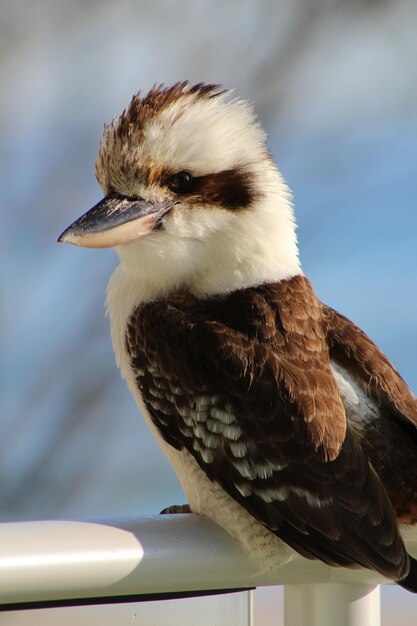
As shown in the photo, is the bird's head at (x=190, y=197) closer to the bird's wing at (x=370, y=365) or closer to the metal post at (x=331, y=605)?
the bird's wing at (x=370, y=365)

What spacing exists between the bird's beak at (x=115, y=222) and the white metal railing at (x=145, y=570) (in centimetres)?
36

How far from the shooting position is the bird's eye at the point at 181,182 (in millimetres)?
1292

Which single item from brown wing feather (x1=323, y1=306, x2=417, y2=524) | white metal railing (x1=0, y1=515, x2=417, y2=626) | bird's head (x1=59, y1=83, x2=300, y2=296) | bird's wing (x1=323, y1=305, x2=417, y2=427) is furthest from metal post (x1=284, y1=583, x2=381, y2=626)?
bird's head (x1=59, y1=83, x2=300, y2=296)

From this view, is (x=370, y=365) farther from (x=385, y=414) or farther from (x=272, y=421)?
(x=272, y=421)

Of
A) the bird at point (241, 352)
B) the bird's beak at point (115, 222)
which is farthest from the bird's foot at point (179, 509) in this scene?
the bird's beak at point (115, 222)

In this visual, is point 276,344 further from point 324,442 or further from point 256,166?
point 256,166

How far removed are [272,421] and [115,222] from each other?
0.31m

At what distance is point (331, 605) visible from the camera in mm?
1049

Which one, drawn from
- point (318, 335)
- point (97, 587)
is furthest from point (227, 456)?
point (97, 587)

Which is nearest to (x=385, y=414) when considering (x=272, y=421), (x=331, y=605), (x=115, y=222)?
(x=272, y=421)

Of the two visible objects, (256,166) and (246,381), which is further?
(256,166)

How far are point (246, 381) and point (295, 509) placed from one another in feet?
0.51

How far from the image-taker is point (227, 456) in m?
1.19

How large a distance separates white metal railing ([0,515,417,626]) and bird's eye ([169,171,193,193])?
0.43 meters
